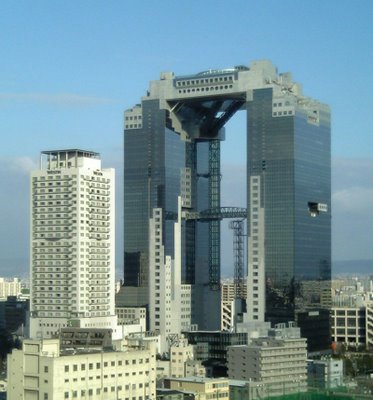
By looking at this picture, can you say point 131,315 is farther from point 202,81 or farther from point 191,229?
point 202,81

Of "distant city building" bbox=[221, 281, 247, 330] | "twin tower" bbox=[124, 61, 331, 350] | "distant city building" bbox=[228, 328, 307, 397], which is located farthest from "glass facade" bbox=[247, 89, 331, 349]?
"distant city building" bbox=[228, 328, 307, 397]

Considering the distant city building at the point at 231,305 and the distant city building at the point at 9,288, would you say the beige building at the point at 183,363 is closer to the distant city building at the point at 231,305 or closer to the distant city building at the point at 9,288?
the distant city building at the point at 231,305

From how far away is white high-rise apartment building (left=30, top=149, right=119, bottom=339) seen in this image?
7212 centimetres

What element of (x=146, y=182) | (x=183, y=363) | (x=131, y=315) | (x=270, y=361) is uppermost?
(x=146, y=182)

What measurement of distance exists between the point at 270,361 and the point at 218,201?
1002 inches

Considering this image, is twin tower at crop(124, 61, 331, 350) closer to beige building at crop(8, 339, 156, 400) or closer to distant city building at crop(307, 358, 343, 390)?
Result: distant city building at crop(307, 358, 343, 390)

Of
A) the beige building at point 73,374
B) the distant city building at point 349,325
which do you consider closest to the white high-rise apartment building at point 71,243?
the beige building at point 73,374

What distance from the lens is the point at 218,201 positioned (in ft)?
280

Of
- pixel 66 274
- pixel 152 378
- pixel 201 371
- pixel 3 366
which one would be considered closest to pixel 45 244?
pixel 66 274

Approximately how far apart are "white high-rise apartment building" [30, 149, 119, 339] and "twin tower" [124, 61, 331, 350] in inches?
233

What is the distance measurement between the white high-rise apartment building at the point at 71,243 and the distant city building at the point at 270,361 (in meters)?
11.8

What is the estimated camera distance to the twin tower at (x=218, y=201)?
76.0 meters

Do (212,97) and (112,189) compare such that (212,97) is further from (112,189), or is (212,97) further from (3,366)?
(3,366)

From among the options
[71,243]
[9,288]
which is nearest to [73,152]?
[71,243]
